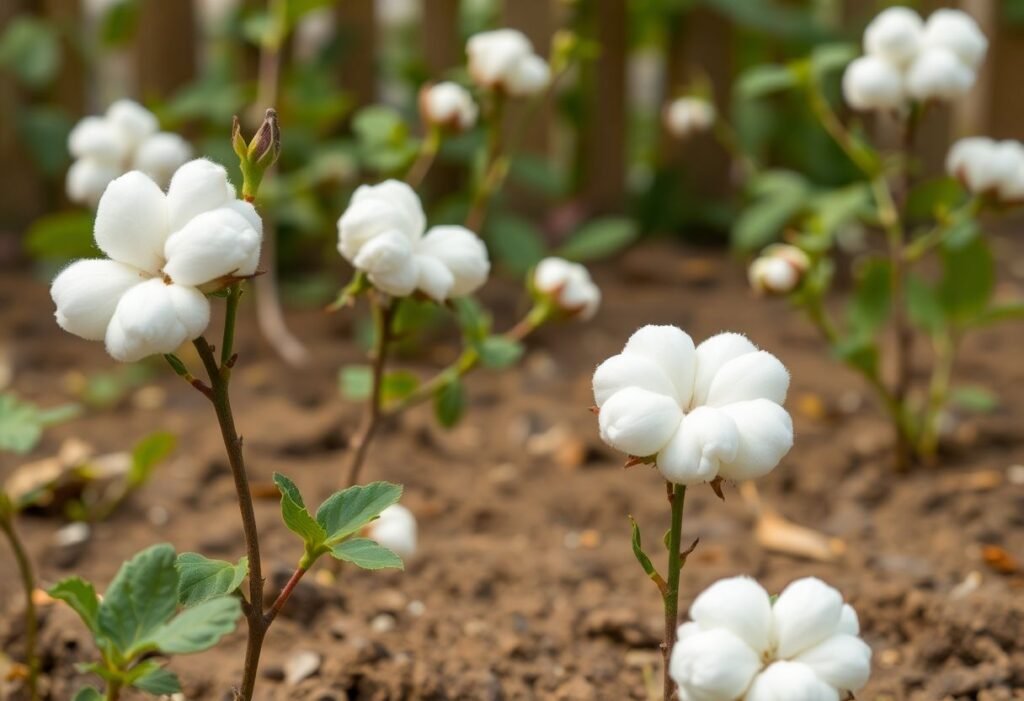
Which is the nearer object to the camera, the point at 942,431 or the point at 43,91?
the point at 942,431

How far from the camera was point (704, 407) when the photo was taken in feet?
2.88

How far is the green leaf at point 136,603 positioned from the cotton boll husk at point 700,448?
13.0 inches

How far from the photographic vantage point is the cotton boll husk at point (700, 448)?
0.84 m

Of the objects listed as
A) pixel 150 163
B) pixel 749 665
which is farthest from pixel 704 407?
pixel 150 163

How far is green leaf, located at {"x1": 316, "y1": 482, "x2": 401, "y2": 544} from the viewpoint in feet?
3.04

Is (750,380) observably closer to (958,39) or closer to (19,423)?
(19,423)

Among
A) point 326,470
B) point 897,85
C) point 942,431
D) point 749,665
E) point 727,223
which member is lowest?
point 749,665

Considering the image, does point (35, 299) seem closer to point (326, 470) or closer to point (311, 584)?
point (326, 470)

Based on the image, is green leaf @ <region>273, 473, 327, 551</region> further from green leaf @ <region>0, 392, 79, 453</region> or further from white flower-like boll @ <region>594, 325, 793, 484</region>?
green leaf @ <region>0, 392, 79, 453</region>

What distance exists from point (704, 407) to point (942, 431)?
1.26 metres

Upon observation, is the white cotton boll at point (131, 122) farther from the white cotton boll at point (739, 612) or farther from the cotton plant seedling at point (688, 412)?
the white cotton boll at point (739, 612)

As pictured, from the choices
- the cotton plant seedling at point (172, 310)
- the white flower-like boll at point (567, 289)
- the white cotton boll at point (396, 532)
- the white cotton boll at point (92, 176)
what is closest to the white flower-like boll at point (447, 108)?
the white flower-like boll at point (567, 289)

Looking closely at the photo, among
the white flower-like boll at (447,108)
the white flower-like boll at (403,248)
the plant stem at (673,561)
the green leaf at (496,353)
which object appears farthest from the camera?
the white flower-like boll at (447,108)

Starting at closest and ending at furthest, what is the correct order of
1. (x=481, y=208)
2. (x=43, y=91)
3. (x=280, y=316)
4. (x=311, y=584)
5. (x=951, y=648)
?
(x=951, y=648) < (x=311, y=584) < (x=481, y=208) < (x=280, y=316) < (x=43, y=91)
